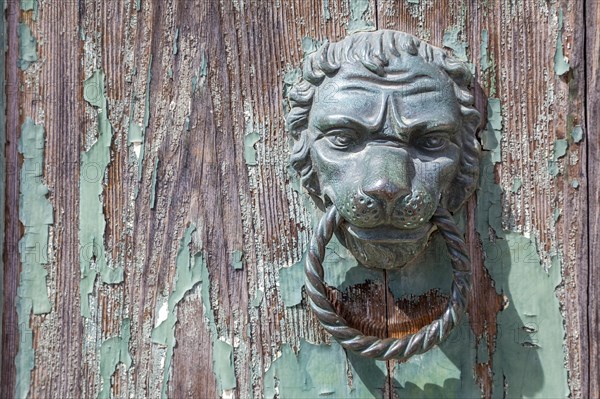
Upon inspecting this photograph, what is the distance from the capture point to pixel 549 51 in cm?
87

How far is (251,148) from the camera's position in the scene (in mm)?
875

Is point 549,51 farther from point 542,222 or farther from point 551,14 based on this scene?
point 542,222

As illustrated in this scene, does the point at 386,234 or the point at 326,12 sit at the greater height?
the point at 326,12

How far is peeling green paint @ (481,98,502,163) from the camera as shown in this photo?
0.86m

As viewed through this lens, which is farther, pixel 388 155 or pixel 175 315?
pixel 175 315

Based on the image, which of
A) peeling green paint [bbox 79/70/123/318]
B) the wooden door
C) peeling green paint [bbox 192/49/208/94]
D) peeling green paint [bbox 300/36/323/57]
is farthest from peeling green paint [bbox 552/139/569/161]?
peeling green paint [bbox 79/70/123/318]

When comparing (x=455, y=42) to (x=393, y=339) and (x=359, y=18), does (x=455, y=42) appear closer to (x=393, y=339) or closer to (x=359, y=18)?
(x=359, y=18)

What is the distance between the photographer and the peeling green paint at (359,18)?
2.85 ft

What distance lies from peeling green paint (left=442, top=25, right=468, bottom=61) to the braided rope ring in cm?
22

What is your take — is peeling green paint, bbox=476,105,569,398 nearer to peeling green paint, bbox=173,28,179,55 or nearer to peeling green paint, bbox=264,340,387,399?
peeling green paint, bbox=264,340,387,399

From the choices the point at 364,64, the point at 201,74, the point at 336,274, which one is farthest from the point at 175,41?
the point at 336,274

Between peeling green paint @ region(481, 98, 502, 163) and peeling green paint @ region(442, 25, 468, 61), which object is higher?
peeling green paint @ region(442, 25, 468, 61)

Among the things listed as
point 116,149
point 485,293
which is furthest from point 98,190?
point 485,293

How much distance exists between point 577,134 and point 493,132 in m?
0.11
